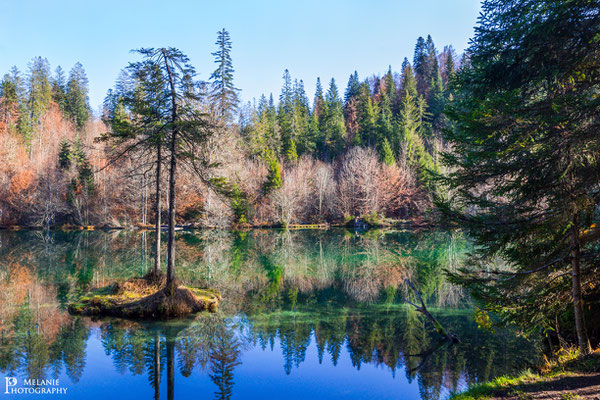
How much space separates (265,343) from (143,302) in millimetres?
4960

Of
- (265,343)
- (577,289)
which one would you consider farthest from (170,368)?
(577,289)

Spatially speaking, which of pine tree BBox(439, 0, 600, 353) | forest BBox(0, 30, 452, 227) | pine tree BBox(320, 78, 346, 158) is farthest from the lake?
pine tree BBox(320, 78, 346, 158)

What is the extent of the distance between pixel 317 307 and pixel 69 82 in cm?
8186

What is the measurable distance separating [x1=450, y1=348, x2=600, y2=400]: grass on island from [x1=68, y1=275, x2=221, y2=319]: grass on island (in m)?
10.0

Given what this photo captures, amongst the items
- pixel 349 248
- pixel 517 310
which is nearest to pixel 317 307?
pixel 517 310

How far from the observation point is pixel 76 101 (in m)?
73.8

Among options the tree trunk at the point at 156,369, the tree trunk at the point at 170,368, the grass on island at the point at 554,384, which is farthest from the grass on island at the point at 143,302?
the grass on island at the point at 554,384

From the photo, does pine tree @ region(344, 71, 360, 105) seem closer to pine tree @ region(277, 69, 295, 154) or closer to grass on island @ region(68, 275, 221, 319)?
pine tree @ region(277, 69, 295, 154)

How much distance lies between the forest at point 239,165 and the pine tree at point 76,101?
24cm

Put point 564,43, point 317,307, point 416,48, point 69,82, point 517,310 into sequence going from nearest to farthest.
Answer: point 564,43, point 517,310, point 317,307, point 69,82, point 416,48

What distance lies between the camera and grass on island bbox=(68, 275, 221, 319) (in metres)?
13.2

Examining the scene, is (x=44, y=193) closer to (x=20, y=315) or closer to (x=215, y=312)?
(x=20, y=315)

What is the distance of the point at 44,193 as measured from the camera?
48562 millimetres

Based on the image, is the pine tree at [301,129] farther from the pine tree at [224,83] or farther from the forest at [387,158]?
the pine tree at [224,83]
